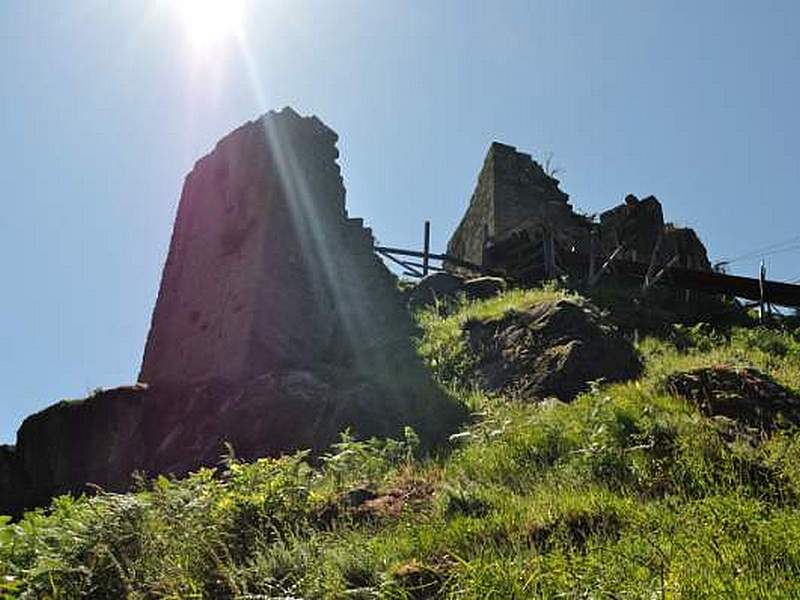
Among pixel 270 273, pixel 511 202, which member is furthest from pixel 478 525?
pixel 511 202

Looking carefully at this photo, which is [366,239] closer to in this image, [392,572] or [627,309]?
[627,309]

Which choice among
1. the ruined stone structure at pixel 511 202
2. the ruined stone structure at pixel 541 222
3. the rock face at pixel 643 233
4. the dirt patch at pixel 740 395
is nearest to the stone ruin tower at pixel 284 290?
the dirt patch at pixel 740 395

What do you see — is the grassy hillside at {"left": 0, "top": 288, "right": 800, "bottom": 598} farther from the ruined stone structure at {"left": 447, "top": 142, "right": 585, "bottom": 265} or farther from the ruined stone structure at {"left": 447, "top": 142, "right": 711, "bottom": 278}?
the ruined stone structure at {"left": 447, "top": 142, "right": 585, "bottom": 265}

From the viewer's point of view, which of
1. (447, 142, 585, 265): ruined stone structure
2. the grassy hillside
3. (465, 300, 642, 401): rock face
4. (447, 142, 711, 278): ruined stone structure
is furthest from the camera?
(447, 142, 585, 265): ruined stone structure

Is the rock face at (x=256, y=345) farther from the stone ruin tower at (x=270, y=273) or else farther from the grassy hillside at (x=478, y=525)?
the grassy hillside at (x=478, y=525)

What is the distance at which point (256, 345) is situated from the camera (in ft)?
38.4

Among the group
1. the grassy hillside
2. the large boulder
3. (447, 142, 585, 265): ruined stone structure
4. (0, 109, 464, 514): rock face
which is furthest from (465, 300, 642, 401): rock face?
(447, 142, 585, 265): ruined stone structure

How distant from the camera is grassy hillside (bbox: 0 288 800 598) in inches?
162

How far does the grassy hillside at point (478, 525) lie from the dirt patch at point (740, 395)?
33 cm

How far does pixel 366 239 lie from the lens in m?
16.0

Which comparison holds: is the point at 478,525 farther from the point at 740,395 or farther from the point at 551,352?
the point at 551,352

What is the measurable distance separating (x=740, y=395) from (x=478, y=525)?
4.07 meters

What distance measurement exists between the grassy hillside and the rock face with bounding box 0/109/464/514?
2.58m

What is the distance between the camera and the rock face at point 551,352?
10.3m
